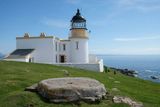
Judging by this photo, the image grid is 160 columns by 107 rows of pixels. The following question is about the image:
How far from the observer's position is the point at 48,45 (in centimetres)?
5022

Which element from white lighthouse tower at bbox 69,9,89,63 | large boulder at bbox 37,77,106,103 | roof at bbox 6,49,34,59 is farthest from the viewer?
white lighthouse tower at bbox 69,9,89,63

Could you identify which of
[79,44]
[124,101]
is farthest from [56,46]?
[124,101]

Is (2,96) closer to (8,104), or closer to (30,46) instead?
(8,104)

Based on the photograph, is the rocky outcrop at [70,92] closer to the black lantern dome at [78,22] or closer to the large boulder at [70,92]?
the large boulder at [70,92]

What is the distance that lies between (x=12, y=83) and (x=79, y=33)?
30.6 m

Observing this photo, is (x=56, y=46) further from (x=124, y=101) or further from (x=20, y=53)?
(x=124, y=101)

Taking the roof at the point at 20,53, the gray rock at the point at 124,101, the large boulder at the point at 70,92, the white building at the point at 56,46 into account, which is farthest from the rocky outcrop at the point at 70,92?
the white building at the point at 56,46

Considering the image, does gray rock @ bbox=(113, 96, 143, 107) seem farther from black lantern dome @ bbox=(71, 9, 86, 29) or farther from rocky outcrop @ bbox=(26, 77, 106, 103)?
black lantern dome @ bbox=(71, 9, 86, 29)

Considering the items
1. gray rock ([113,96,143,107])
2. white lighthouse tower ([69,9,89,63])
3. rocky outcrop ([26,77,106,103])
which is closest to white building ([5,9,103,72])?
white lighthouse tower ([69,9,89,63])

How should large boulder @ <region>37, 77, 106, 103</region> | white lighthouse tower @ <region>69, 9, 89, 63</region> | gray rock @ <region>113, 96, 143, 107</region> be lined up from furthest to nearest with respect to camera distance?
white lighthouse tower @ <region>69, 9, 89, 63</region>, gray rock @ <region>113, 96, 143, 107</region>, large boulder @ <region>37, 77, 106, 103</region>

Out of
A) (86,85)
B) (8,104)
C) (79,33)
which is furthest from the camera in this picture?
(79,33)

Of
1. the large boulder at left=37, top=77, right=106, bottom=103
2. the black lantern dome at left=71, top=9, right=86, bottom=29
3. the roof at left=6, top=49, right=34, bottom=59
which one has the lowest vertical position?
the large boulder at left=37, top=77, right=106, bottom=103

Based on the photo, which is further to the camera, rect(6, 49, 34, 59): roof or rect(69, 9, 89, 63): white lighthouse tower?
rect(69, 9, 89, 63): white lighthouse tower

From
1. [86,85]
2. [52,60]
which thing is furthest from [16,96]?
[52,60]
